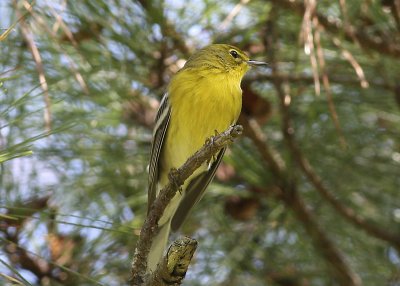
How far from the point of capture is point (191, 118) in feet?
8.52

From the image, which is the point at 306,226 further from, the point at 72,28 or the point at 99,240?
the point at 72,28

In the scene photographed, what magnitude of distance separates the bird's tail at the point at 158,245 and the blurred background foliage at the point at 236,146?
103 millimetres

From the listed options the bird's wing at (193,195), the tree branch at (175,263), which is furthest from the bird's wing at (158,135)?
the tree branch at (175,263)

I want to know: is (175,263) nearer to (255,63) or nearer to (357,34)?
(255,63)

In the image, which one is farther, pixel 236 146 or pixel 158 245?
pixel 236 146

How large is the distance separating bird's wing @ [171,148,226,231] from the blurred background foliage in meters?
0.08

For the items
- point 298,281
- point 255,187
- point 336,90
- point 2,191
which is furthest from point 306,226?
point 2,191

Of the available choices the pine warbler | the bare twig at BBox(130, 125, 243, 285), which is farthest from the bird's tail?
the bare twig at BBox(130, 125, 243, 285)

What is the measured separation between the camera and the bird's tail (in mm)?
2473

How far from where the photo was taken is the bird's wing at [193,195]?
255 centimetres

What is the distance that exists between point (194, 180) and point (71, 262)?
0.55 metres

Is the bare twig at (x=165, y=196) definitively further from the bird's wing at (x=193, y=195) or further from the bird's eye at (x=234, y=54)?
the bird's eye at (x=234, y=54)

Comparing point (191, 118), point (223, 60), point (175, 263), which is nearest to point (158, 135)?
point (191, 118)

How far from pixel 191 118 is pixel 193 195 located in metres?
0.27
